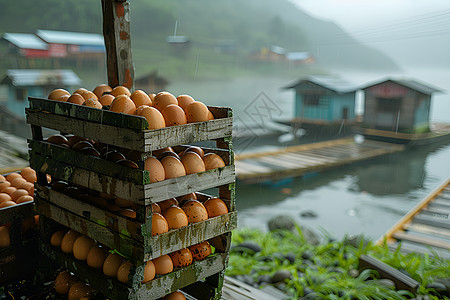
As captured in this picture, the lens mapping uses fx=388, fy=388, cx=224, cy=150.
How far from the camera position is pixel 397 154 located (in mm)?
4887

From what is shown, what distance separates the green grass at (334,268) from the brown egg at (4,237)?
1.41 meters

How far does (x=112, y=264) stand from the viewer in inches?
45.6

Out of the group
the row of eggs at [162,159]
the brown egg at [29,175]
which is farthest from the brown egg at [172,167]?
the brown egg at [29,175]

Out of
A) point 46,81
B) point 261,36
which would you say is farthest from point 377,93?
point 46,81

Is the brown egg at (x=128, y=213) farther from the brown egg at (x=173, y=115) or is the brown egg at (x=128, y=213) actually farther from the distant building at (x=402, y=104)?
the distant building at (x=402, y=104)

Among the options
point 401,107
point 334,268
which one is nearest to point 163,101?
point 334,268

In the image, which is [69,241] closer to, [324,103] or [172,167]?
[172,167]

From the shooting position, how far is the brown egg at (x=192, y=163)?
115cm

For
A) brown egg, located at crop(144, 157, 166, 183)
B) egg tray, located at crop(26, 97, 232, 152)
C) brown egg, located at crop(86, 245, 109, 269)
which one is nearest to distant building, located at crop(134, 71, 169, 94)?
egg tray, located at crop(26, 97, 232, 152)

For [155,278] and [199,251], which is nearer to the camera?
[155,278]

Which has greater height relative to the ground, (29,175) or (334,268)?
(29,175)

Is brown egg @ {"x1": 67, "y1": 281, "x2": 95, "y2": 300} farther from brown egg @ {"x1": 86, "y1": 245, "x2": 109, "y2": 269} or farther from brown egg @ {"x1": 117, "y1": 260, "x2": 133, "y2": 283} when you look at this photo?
brown egg @ {"x1": 117, "y1": 260, "x2": 133, "y2": 283}

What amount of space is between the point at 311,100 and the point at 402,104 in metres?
1.73

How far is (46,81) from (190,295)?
3.15m
